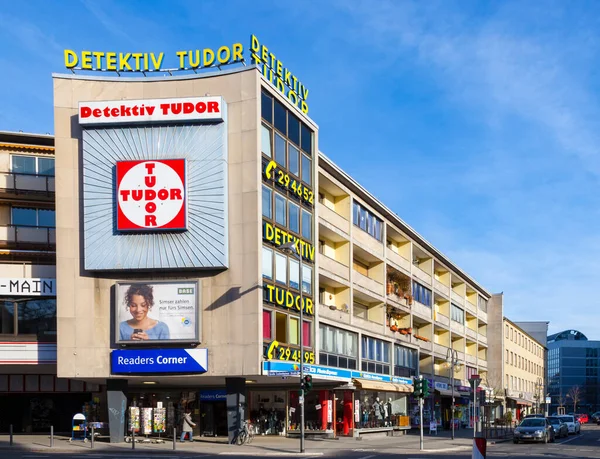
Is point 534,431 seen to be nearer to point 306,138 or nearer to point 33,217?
point 306,138

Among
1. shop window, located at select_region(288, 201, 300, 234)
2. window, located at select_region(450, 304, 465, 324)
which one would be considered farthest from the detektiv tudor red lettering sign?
window, located at select_region(450, 304, 465, 324)

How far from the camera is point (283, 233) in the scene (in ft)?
144

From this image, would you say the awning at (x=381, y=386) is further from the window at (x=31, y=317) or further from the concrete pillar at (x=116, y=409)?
the window at (x=31, y=317)

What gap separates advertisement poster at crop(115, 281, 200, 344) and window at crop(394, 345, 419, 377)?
25.6 metres

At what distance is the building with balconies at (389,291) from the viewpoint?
5261cm

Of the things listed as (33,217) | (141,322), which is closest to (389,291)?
(141,322)

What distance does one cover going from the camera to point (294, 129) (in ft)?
153

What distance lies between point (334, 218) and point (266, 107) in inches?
442

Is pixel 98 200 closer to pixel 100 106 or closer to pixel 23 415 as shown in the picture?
pixel 100 106

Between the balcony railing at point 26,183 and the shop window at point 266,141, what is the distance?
13.7 meters

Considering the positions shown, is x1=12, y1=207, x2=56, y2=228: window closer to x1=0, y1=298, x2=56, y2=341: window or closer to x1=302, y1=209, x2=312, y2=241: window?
x1=0, y1=298, x2=56, y2=341: window

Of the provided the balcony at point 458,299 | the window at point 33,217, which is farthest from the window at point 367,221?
the balcony at point 458,299

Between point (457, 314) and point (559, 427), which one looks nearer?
point (559, 427)

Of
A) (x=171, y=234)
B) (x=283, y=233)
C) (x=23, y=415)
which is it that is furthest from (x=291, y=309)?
(x=23, y=415)
